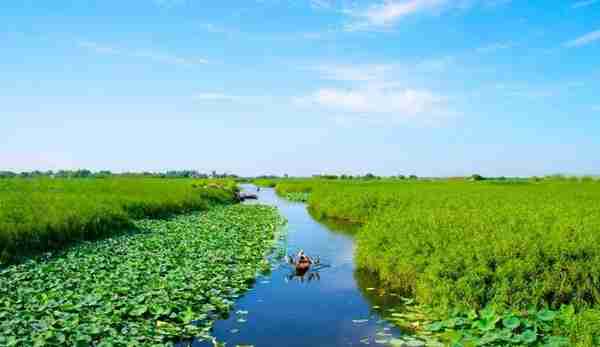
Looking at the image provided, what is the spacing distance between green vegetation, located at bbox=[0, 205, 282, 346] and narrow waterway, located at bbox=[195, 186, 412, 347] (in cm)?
47

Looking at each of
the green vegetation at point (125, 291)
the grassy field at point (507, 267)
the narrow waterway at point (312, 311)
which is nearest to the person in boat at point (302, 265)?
the narrow waterway at point (312, 311)

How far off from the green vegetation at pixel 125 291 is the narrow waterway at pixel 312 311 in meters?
0.47

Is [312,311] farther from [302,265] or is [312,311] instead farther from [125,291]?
[125,291]

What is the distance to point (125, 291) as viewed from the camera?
28.6ft

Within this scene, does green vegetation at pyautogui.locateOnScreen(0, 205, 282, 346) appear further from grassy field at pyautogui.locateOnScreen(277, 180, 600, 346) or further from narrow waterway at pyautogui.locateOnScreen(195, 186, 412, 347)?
grassy field at pyautogui.locateOnScreen(277, 180, 600, 346)

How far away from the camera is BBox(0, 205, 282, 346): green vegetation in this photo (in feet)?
22.0

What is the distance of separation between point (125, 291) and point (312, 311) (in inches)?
142

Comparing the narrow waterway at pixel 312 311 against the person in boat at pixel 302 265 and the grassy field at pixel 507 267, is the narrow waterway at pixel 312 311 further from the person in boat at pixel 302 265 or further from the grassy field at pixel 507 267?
the grassy field at pixel 507 267

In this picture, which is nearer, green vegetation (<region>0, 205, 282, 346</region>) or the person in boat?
green vegetation (<region>0, 205, 282, 346</region>)

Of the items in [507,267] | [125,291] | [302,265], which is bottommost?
[302,265]

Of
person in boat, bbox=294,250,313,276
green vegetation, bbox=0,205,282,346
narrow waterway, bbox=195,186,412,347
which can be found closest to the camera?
green vegetation, bbox=0,205,282,346

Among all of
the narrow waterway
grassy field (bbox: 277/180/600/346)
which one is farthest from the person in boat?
grassy field (bbox: 277/180/600/346)

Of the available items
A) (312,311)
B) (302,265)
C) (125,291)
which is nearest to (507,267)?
(312,311)

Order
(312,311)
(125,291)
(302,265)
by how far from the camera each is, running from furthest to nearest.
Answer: (302,265) < (312,311) < (125,291)
